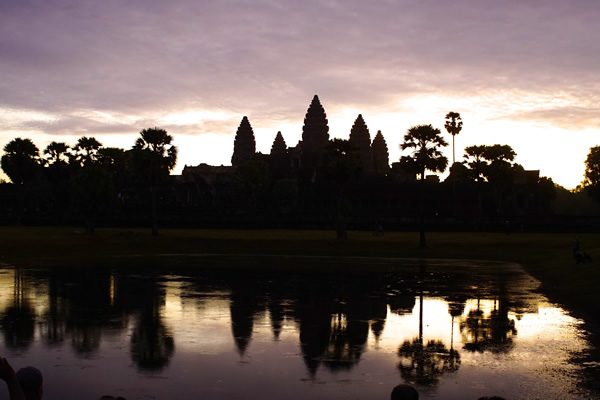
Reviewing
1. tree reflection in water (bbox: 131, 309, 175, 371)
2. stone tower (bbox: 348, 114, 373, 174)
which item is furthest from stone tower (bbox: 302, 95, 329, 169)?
tree reflection in water (bbox: 131, 309, 175, 371)

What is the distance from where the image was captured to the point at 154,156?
262 ft

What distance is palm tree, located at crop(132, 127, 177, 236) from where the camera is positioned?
7962cm

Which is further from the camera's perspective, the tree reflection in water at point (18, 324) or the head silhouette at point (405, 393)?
the tree reflection in water at point (18, 324)

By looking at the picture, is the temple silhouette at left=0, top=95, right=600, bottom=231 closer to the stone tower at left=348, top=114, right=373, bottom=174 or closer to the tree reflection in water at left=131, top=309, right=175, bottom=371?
the stone tower at left=348, top=114, right=373, bottom=174

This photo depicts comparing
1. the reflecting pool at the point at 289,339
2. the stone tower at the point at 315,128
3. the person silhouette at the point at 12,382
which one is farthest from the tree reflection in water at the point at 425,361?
the stone tower at the point at 315,128

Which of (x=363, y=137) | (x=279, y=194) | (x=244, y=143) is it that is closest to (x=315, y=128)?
(x=363, y=137)

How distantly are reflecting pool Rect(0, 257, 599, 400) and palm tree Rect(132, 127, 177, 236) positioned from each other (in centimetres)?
4858

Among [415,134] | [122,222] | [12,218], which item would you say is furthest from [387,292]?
[12,218]

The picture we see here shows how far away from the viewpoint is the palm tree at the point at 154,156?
261 feet

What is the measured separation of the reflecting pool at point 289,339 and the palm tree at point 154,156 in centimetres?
4858

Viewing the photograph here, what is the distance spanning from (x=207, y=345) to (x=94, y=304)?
27.6ft

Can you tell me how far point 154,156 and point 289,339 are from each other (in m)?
64.9

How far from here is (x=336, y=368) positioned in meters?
14.6

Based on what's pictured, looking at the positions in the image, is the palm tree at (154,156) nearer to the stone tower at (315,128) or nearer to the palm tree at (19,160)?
the palm tree at (19,160)
